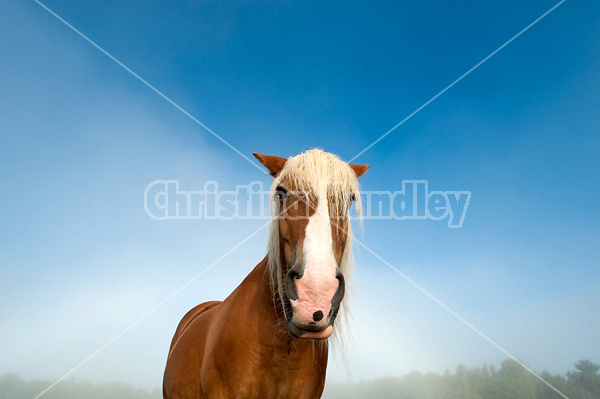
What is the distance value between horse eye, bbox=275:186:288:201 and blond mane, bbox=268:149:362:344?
37 mm

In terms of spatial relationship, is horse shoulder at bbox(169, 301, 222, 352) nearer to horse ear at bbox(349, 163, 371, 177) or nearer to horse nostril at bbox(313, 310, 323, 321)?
horse ear at bbox(349, 163, 371, 177)

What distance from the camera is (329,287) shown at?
1988mm

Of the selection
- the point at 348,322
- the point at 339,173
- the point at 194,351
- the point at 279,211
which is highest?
the point at 339,173

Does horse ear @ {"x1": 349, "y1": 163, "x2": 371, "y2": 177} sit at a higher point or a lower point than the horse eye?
higher

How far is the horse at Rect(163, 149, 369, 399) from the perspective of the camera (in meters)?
2.29

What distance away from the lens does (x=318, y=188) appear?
253 cm

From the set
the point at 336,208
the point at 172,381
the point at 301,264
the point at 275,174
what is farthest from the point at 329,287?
the point at 172,381

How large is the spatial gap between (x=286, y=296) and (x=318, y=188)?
0.85 m

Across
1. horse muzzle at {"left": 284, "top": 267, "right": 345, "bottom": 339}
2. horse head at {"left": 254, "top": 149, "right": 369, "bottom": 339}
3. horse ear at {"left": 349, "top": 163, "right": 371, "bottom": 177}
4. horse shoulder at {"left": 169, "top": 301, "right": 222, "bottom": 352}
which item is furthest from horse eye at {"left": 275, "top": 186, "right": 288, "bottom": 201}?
horse shoulder at {"left": 169, "top": 301, "right": 222, "bottom": 352}

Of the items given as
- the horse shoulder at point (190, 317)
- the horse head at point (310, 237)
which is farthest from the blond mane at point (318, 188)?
the horse shoulder at point (190, 317)

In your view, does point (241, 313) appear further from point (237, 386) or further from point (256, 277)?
point (237, 386)

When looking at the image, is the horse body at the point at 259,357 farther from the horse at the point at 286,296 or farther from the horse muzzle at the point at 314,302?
the horse muzzle at the point at 314,302

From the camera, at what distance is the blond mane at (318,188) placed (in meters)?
2.59

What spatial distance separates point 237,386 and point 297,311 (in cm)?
101
